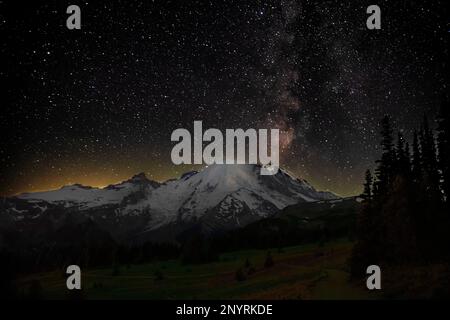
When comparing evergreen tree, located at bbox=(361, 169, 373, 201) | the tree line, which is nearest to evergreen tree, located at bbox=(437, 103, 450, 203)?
the tree line

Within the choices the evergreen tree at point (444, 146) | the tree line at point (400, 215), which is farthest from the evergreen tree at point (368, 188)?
the evergreen tree at point (444, 146)

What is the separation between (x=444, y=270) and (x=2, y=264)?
2876 centimetres

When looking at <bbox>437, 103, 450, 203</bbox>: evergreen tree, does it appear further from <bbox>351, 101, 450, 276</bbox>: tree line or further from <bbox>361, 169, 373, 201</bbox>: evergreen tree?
<bbox>361, 169, 373, 201</bbox>: evergreen tree

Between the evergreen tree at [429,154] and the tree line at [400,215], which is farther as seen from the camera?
the evergreen tree at [429,154]

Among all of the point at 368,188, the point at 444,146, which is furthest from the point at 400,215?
the point at 444,146

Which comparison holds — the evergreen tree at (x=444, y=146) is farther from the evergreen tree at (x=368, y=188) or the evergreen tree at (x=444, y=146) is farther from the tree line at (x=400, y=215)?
the evergreen tree at (x=368, y=188)

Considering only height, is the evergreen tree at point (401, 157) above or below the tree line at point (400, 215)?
above

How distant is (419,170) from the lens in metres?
37.8

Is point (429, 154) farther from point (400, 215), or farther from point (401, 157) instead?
point (400, 215)

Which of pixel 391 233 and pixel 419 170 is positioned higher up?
pixel 419 170
